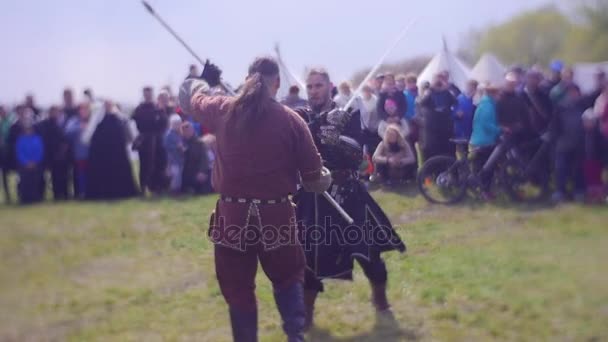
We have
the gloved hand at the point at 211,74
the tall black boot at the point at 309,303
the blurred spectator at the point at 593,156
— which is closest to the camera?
the gloved hand at the point at 211,74

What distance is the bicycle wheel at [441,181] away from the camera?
7.02 meters

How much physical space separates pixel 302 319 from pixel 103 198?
5.99m

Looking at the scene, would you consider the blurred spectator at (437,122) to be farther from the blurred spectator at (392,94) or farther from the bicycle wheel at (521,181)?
the bicycle wheel at (521,181)

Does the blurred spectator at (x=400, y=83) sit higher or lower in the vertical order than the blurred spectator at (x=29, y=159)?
higher

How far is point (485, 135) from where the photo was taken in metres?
6.86

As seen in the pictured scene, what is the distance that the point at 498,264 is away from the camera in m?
4.98

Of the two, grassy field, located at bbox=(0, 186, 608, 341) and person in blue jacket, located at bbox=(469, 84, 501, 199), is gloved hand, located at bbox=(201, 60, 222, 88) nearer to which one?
grassy field, located at bbox=(0, 186, 608, 341)

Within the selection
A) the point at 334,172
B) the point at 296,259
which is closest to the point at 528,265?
the point at 334,172

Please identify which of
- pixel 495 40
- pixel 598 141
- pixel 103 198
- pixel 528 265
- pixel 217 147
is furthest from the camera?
pixel 495 40

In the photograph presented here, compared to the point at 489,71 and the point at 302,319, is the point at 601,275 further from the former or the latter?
the point at 489,71

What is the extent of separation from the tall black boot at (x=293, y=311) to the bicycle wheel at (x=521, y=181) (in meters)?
4.14

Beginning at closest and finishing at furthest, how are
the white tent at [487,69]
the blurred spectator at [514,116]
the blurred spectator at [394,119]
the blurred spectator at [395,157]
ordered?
1. the blurred spectator at [395,157]
2. the blurred spectator at [394,119]
3. the blurred spectator at [514,116]
4. the white tent at [487,69]

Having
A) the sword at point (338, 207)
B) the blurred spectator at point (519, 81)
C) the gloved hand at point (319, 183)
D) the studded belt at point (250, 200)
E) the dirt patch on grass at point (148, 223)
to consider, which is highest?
the blurred spectator at point (519, 81)

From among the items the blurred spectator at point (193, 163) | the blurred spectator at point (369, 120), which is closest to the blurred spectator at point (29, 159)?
the blurred spectator at point (193, 163)
